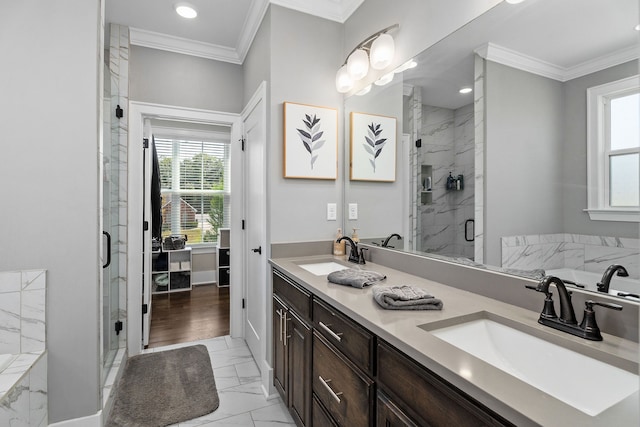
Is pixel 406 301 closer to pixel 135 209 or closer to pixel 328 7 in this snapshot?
pixel 328 7

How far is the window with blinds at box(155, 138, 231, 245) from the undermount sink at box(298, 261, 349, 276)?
364 centimetres

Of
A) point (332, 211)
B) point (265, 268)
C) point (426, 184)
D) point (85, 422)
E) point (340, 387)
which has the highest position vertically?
point (426, 184)

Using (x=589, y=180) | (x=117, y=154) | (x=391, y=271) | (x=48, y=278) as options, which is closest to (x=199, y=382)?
(x=48, y=278)

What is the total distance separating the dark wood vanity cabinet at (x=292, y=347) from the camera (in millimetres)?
1553

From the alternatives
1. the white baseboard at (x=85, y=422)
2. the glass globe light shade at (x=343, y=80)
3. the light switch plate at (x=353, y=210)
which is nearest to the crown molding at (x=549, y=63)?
the glass globe light shade at (x=343, y=80)

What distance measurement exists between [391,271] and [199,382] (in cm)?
167

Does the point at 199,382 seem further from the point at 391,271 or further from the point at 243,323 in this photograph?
the point at 391,271

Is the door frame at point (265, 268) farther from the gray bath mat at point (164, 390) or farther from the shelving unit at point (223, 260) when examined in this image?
the shelving unit at point (223, 260)

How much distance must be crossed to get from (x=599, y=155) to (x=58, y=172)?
2.34 meters

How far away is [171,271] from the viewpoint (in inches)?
185

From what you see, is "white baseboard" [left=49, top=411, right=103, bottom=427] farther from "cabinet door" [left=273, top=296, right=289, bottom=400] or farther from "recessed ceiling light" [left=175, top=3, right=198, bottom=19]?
"recessed ceiling light" [left=175, top=3, right=198, bottom=19]

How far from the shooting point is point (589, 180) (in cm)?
98

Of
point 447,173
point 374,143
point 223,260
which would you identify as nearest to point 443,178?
point 447,173

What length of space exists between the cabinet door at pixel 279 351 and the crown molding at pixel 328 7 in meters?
2.00
